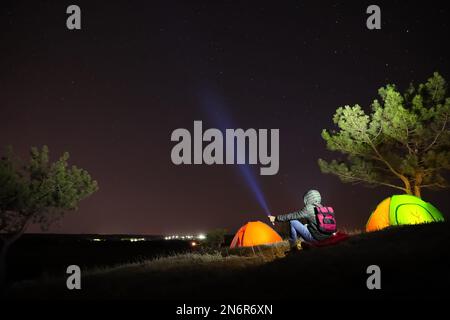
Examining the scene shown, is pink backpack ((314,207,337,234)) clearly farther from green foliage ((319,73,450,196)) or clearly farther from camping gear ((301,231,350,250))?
green foliage ((319,73,450,196))

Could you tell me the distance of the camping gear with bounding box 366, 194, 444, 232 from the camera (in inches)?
671

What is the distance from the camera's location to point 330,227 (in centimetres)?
1230

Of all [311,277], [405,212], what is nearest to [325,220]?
[311,277]

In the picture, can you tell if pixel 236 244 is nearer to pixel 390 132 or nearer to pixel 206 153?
pixel 206 153

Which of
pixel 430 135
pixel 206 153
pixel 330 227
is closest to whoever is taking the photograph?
pixel 330 227

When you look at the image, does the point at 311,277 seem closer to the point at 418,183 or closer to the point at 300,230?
the point at 300,230

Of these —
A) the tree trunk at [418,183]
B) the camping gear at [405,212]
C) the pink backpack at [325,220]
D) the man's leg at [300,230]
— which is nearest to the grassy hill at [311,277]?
the pink backpack at [325,220]

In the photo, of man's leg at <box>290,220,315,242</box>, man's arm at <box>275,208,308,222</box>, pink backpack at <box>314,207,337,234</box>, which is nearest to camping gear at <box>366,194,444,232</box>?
pink backpack at <box>314,207,337,234</box>

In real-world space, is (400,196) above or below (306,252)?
above

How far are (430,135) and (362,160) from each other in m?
3.66

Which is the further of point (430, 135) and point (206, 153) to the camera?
point (430, 135)

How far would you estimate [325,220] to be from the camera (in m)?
12.2

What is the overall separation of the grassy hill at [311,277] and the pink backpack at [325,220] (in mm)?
543
